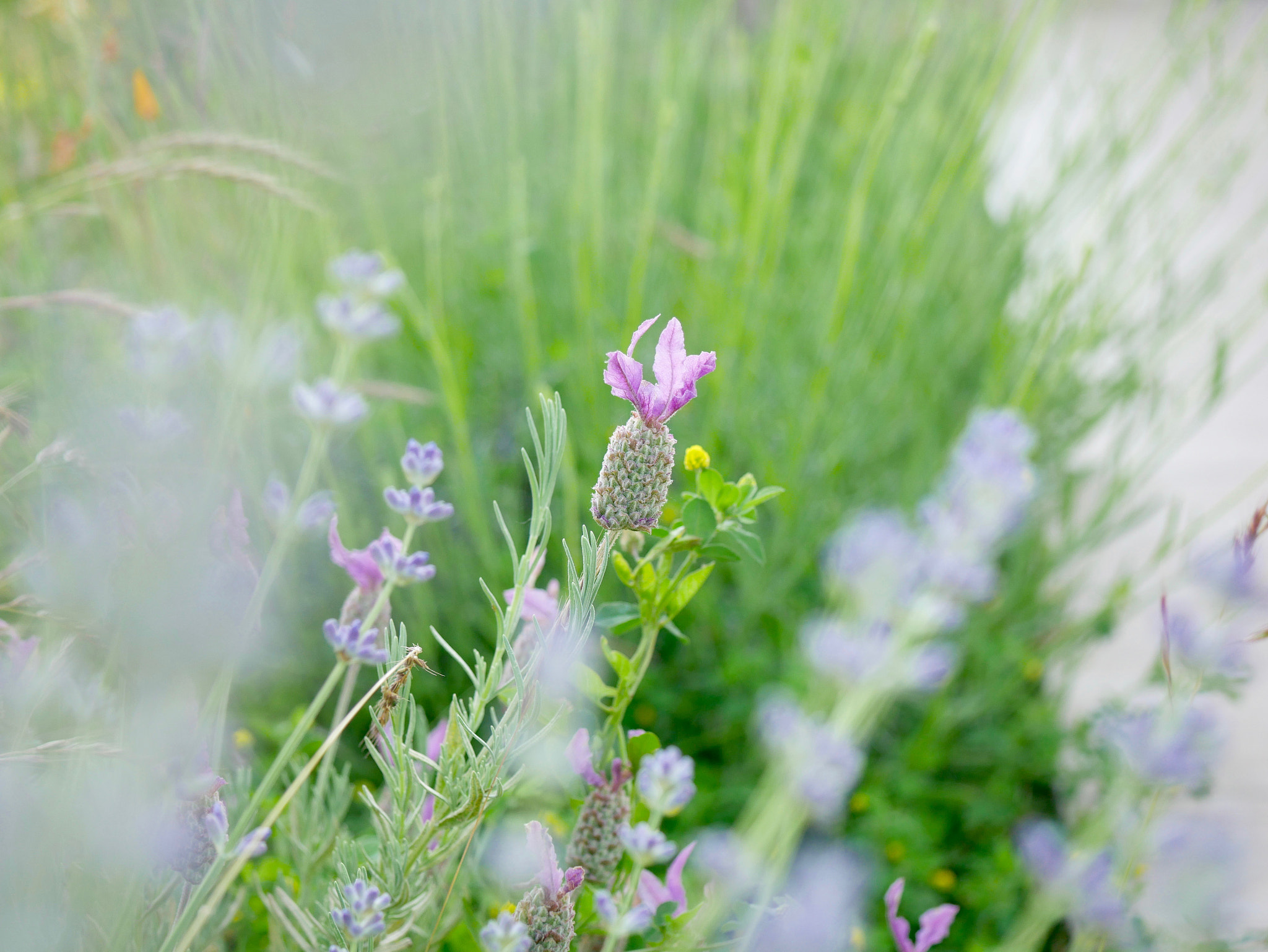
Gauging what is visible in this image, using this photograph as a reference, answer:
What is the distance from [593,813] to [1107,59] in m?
3.86

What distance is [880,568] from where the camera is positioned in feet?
1.98

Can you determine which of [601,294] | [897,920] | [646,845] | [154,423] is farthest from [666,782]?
[601,294]

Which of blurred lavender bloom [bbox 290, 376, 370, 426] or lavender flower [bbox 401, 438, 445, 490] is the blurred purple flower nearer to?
lavender flower [bbox 401, 438, 445, 490]

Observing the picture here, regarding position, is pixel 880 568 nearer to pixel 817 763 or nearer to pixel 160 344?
pixel 817 763

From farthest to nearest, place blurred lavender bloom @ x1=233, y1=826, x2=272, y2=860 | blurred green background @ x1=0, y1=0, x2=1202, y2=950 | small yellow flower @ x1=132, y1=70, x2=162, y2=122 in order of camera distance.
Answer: small yellow flower @ x1=132, y1=70, x2=162, y2=122 < blurred green background @ x1=0, y1=0, x2=1202, y2=950 < blurred lavender bloom @ x1=233, y1=826, x2=272, y2=860

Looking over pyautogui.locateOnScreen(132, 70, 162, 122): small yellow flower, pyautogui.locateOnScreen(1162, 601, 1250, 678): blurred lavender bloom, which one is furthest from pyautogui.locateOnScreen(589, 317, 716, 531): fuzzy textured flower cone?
pyautogui.locateOnScreen(132, 70, 162, 122): small yellow flower

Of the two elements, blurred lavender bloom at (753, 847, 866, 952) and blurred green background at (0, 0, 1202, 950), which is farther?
blurred green background at (0, 0, 1202, 950)

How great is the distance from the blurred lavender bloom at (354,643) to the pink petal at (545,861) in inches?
5.4

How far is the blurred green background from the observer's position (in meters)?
1.13

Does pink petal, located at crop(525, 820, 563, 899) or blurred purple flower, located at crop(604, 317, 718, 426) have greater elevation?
blurred purple flower, located at crop(604, 317, 718, 426)

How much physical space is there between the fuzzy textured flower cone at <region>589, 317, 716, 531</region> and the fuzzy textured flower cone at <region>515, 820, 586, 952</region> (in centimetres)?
19

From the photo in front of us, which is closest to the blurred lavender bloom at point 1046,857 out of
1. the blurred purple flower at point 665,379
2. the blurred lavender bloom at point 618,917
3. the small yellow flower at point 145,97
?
the blurred lavender bloom at point 618,917

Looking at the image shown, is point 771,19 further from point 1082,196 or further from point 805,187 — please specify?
point 1082,196

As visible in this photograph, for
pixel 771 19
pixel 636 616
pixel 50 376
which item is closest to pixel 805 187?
pixel 771 19
